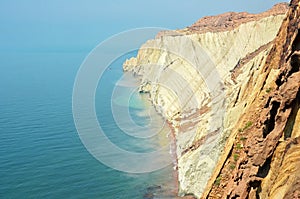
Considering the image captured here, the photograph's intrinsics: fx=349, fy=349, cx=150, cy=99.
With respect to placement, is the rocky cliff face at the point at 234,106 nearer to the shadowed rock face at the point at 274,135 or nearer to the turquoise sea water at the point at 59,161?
the shadowed rock face at the point at 274,135

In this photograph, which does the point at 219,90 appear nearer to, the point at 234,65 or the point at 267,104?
the point at 234,65

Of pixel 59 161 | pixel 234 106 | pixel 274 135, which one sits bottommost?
pixel 274 135

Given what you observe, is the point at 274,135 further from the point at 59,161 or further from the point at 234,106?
the point at 59,161

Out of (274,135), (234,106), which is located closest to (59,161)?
(234,106)

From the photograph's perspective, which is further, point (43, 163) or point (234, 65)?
point (234, 65)

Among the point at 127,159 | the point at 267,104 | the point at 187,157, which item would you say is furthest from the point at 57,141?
the point at 267,104

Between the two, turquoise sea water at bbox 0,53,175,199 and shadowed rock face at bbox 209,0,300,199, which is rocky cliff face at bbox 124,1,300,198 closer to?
shadowed rock face at bbox 209,0,300,199

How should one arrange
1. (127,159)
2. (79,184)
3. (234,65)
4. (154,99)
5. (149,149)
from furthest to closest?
(154,99), (234,65), (149,149), (127,159), (79,184)

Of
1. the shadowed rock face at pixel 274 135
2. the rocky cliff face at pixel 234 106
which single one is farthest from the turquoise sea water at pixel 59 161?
the shadowed rock face at pixel 274 135
